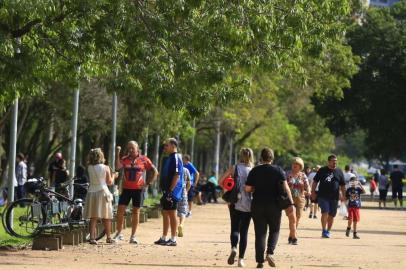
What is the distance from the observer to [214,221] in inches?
1226

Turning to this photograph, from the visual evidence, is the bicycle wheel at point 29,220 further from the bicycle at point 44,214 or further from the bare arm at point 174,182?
the bare arm at point 174,182

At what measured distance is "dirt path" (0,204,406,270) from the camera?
15734 millimetres

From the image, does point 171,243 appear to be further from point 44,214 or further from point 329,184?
point 329,184

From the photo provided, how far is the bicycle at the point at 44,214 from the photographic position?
19.2 m

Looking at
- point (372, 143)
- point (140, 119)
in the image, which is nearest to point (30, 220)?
point (140, 119)

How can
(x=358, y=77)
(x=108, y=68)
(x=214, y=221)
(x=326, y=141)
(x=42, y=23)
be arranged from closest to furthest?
(x=42, y=23) < (x=108, y=68) < (x=214, y=221) < (x=358, y=77) < (x=326, y=141)

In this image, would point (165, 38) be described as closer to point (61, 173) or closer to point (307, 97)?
point (61, 173)

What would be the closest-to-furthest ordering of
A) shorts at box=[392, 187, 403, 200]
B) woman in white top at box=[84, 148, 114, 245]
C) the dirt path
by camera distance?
the dirt path
woman in white top at box=[84, 148, 114, 245]
shorts at box=[392, 187, 403, 200]

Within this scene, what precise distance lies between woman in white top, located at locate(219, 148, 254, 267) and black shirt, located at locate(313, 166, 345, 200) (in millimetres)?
7203

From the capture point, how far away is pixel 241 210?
52.4ft

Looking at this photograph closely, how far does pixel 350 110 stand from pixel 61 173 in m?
26.0

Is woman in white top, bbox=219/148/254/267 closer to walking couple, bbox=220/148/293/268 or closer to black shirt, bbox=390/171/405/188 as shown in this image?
walking couple, bbox=220/148/293/268

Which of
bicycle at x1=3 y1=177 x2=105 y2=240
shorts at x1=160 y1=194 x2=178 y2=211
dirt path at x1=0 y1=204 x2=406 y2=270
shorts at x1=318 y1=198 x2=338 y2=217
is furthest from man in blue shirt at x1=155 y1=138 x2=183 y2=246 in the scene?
shorts at x1=318 y1=198 x2=338 y2=217

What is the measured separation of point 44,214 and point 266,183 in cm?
534
